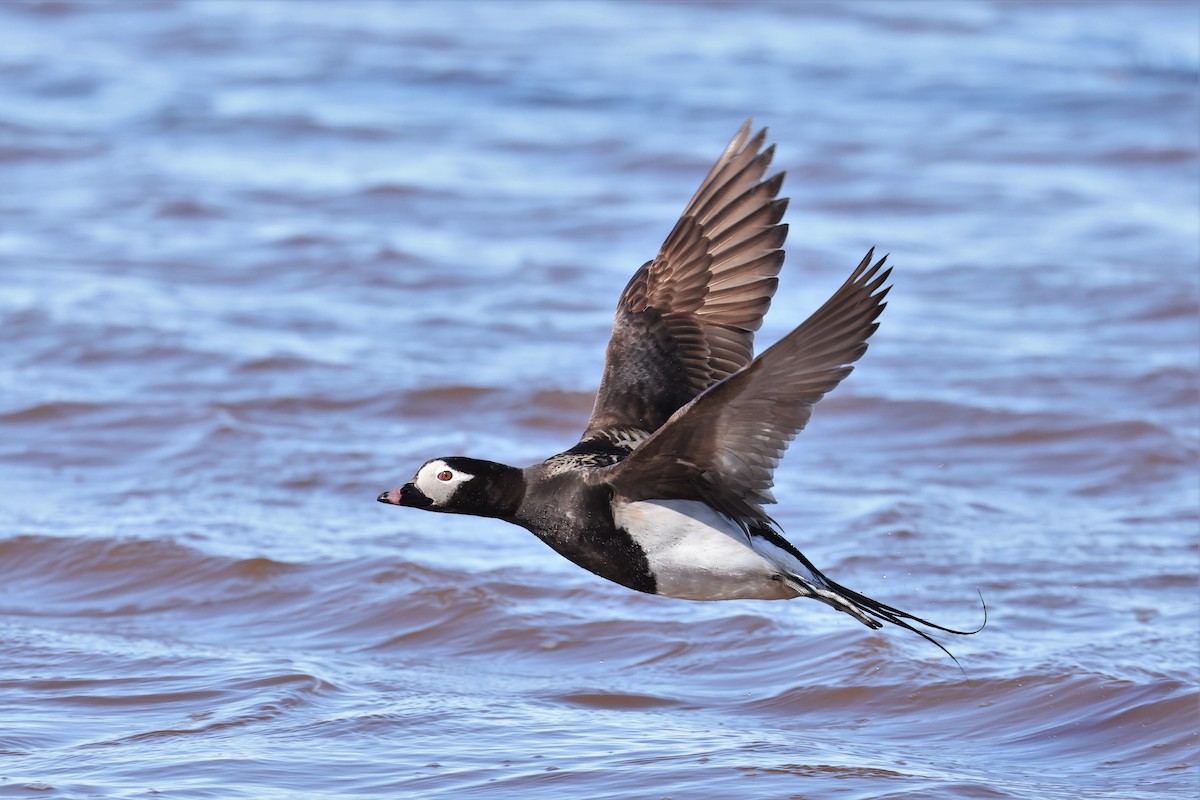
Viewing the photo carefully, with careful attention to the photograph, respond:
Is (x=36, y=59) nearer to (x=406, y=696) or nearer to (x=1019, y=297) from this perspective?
(x=1019, y=297)

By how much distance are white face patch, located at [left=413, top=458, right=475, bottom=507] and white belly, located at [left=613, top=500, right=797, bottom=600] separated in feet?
1.50

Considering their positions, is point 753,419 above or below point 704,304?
below

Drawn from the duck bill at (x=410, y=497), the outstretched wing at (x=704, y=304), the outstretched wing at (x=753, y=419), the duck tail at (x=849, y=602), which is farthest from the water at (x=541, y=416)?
the outstretched wing at (x=704, y=304)

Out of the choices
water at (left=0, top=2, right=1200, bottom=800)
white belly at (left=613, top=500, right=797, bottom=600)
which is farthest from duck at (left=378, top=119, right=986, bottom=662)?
water at (left=0, top=2, right=1200, bottom=800)

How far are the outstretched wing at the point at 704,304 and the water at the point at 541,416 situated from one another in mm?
992

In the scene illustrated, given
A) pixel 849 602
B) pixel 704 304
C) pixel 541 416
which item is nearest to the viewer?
pixel 849 602

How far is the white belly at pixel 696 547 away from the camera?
4.62 meters

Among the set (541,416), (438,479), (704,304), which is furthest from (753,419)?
(541,416)

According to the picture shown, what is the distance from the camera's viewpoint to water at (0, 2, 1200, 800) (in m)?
5.34

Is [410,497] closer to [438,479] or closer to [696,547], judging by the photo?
[438,479]

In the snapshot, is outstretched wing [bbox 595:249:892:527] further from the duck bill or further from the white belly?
the duck bill

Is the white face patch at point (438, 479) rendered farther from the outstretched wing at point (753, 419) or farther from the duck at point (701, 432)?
the outstretched wing at point (753, 419)

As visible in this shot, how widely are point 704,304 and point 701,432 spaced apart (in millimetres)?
1079

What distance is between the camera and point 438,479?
487 cm
